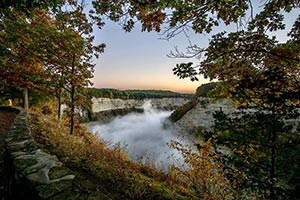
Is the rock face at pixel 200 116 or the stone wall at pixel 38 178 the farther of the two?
the rock face at pixel 200 116

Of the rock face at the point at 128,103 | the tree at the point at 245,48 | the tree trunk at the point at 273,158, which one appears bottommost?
the rock face at the point at 128,103

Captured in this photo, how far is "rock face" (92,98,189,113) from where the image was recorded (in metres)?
22.3

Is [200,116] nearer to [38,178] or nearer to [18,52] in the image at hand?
[18,52]

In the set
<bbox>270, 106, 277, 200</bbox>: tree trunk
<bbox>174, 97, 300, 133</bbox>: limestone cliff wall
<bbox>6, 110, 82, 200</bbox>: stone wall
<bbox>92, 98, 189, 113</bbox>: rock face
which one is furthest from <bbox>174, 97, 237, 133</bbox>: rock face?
<bbox>6, 110, 82, 200</bbox>: stone wall

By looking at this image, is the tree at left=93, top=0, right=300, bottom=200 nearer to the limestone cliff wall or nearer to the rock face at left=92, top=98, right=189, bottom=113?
the limestone cliff wall

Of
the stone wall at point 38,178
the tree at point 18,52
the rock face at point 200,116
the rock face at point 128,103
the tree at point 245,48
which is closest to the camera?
the stone wall at point 38,178

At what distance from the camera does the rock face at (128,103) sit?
22.3 meters

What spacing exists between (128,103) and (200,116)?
16214 mm

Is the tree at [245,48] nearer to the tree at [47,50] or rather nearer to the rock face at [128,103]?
the tree at [47,50]

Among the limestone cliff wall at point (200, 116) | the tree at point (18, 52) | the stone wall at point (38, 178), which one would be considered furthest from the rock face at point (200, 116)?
the stone wall at point (38, 178)

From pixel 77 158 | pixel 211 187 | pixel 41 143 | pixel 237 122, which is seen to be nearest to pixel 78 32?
pixel 41 143

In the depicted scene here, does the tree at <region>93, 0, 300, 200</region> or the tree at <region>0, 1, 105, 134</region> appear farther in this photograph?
the tree at <region>0, 1, 105, 134</region>

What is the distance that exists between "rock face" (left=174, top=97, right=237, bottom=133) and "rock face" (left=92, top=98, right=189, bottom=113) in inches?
401

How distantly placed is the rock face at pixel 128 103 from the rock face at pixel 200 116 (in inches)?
401
